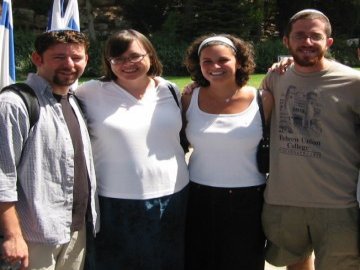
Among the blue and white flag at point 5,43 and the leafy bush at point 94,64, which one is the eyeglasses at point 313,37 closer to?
the blue and white flag at point 5,43

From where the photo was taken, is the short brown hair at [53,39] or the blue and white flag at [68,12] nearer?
the short brown hair at [53,39]

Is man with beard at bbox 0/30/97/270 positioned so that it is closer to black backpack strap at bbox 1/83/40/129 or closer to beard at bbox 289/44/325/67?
black backpack strap at bbox 1/83/40/129

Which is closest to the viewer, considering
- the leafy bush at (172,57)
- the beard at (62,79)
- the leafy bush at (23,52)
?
the beard at (62,79)

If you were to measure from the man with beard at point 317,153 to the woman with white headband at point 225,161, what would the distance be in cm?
16

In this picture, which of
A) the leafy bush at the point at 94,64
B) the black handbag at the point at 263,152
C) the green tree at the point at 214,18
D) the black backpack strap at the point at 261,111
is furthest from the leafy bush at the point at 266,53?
the black handbag at the point at 263,152

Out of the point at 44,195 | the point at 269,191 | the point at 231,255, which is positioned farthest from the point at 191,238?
the point at 44,195

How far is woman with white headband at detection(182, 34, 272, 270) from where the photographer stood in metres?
3.44

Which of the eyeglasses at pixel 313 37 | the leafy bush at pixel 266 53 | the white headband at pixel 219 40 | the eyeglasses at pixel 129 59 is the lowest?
the leafy bush at pixel 266 53

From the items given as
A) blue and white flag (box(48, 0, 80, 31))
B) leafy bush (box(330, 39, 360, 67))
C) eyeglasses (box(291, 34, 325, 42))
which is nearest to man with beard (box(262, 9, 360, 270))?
eyeglasses (box(291, 34, 325, 42))

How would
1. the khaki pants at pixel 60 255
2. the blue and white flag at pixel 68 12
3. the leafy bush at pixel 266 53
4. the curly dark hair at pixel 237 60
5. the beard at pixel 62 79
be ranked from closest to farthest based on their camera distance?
the khaki pants at pixel 60 255 → the beard at pixel 62 79 → the curly dark hair at pixel 237 60 → the blue and white flag at pixel 68 12 → the leafy bush at pixel 266 53

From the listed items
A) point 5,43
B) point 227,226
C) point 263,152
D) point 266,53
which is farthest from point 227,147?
point 266,53

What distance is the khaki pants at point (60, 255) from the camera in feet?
9.50

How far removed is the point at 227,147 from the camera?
3422 millimetres

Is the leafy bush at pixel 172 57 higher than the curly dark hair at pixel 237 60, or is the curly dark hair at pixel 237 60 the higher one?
the curly dark hair at pixel 237 60
